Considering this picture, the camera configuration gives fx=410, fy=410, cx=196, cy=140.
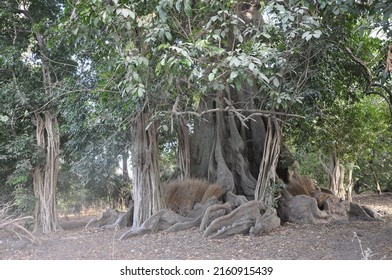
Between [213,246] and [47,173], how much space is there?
262 centimetres

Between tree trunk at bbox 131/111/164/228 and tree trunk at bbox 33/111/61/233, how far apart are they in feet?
4.06

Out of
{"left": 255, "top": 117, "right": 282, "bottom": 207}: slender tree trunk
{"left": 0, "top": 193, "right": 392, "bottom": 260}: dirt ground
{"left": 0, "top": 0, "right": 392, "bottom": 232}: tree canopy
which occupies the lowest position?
{"left": 0, "top": 193, "right": 392, "bottom": 260}: dirt ground

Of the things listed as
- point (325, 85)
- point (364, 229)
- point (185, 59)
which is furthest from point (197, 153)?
point (185, 59)

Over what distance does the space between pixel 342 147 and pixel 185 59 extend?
4995 mm

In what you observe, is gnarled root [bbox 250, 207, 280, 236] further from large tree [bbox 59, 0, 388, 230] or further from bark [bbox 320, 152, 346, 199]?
bark [bbox 320, 152, 346, 199]

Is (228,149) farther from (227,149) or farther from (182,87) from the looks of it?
(182,87)

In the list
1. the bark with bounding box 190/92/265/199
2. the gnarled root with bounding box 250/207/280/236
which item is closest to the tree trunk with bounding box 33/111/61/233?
the bark with bounding box 190/92/265/199

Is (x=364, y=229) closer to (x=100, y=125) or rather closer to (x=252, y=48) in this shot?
(x=252, y=48)

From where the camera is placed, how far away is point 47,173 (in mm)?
5324

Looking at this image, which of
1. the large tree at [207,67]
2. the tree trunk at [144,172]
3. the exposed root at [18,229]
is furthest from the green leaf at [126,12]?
the exposed root at [18,229]

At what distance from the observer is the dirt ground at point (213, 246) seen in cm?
350

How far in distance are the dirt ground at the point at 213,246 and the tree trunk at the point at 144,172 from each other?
38 cm

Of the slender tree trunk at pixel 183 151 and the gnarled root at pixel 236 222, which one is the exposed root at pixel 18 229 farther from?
the slender tree trunk at pixel 183 151

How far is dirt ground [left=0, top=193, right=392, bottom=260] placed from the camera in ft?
11.5
